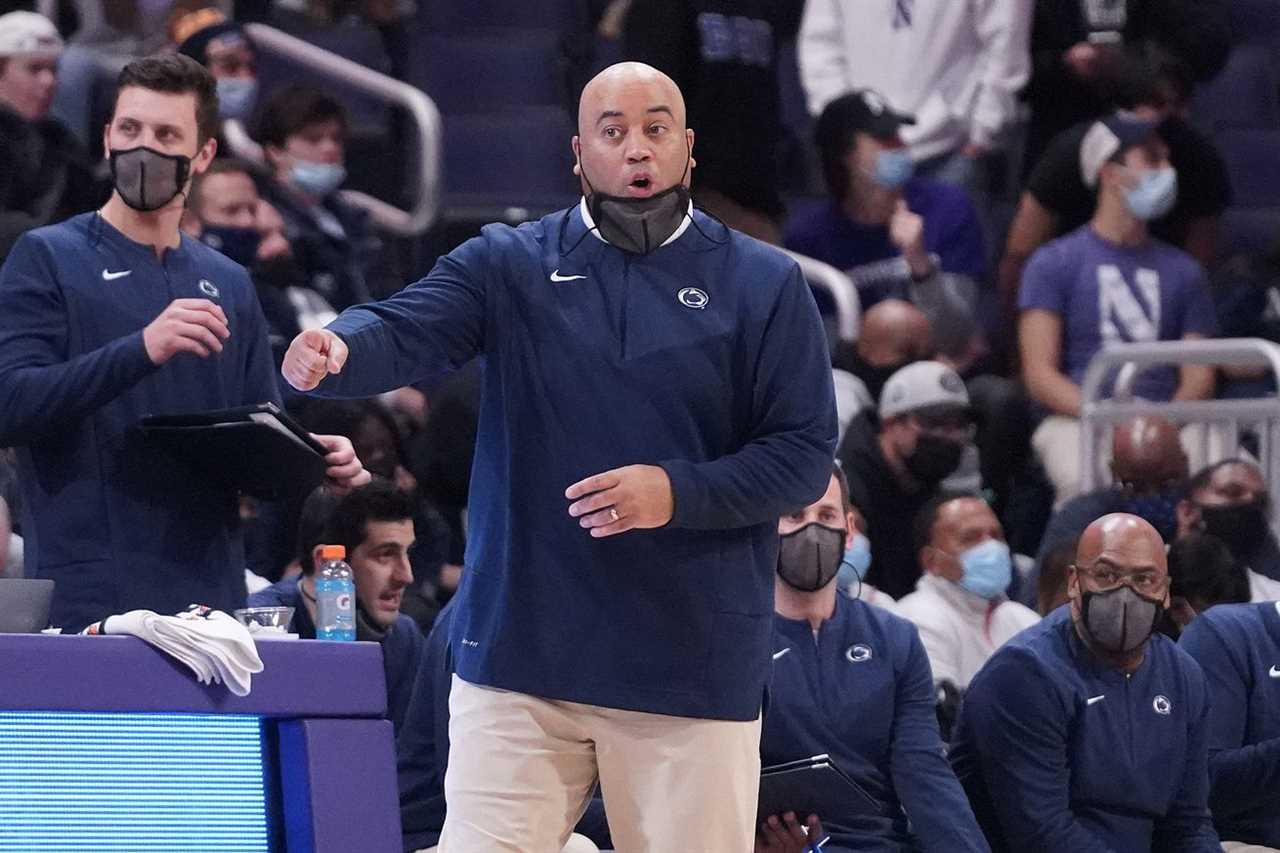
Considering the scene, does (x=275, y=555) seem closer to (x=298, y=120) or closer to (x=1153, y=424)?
(x=298, y=120)

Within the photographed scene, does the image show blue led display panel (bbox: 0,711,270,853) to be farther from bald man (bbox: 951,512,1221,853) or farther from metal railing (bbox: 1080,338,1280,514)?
metal railing (bbox: 1080,338,1280,514)

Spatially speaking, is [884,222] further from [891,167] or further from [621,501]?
[621,501]

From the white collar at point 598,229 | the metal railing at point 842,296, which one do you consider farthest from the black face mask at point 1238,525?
the white collar at point 598,229

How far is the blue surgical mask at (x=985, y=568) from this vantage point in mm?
7031

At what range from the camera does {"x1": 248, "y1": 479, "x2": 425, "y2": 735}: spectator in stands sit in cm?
594

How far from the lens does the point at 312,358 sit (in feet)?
11.8

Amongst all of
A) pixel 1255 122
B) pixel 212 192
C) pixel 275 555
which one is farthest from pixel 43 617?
pixel 1255 122

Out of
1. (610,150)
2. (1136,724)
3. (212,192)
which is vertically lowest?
(1136,724)

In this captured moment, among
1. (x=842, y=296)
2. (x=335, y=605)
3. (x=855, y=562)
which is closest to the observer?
(x=335, y=605)

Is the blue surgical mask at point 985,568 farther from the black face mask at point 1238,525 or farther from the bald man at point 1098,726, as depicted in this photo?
the bald man at point 1098,726

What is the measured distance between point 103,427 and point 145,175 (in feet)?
1.55

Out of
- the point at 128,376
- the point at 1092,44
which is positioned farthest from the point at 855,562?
the point at 1092,44

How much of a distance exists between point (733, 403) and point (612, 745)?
1.84ft

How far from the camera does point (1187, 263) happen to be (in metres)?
8.91
